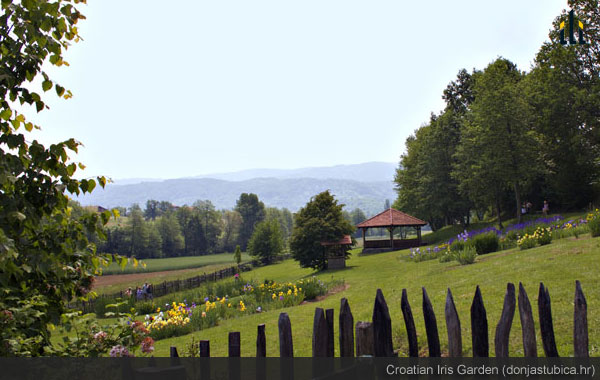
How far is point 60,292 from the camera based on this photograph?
12.8 feet

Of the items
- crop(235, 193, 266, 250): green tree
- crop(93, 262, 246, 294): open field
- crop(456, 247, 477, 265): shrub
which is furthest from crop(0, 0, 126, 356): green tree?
crop(235, 193, 266, 250): green tree

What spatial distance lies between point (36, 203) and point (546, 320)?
476cm

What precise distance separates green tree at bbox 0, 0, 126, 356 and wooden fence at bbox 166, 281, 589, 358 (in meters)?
1.17

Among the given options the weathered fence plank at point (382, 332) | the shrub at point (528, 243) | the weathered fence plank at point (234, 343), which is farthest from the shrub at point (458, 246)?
the weathered fence plank at point (234, 343)

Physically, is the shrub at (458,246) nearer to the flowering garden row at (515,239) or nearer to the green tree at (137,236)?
the flowering garden row at (515,239)

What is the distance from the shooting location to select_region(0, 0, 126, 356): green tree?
3.40 m

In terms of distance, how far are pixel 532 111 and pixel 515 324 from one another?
122 feet

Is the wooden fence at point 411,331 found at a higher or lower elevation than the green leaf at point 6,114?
lower

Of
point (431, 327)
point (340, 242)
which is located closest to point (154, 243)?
point (340, 242)

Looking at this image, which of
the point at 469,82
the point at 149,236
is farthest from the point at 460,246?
the point at 149,236

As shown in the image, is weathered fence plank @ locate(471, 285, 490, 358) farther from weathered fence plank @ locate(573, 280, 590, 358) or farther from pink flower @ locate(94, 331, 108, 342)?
pink flower @ locate(94, 331, 108, 342)

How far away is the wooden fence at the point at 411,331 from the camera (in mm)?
3826

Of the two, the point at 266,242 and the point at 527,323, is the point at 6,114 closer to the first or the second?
the point at 527,323

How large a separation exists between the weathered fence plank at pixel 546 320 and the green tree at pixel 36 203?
4.04m
